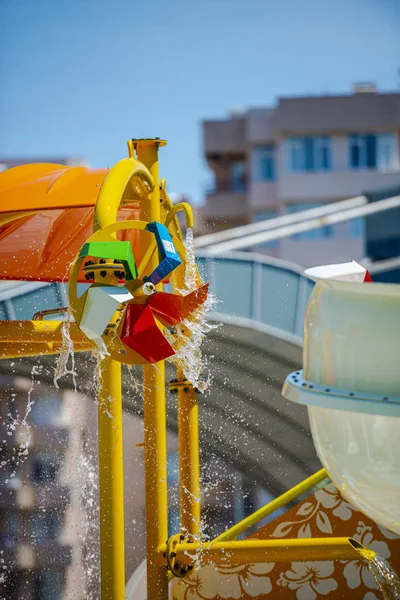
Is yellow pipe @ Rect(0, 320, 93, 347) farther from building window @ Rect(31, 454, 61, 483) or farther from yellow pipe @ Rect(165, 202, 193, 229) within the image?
building window @ Rect(31, 454, 61, 483)

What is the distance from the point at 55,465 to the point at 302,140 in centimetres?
2155

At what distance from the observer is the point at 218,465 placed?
315 cm

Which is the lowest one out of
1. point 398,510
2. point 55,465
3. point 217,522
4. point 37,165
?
point 217,522

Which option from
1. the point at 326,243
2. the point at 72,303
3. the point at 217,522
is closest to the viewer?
the point at 72,303

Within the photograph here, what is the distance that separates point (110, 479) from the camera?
78.2 inches

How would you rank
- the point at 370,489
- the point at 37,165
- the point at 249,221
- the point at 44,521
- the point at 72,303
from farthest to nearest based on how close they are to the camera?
the point at 249,221
the point at 44,521
the point at 37,165
the point at 72,303
the point at 370,489

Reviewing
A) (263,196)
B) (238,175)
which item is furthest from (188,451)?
(238,175)

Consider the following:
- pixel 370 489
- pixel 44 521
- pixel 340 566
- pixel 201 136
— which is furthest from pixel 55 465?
pixel 201 136

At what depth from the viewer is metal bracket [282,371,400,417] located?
1159 millimetres

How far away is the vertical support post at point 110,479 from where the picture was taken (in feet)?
6.47

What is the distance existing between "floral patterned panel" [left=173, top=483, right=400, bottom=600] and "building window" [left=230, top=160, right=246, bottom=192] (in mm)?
23340

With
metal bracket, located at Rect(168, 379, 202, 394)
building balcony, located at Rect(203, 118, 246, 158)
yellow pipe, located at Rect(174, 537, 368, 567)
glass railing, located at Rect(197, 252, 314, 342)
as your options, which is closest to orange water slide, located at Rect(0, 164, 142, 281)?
metal bracket, located at Rect(168, 379, 202, 394)

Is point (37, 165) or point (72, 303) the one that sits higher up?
point (37, 165)

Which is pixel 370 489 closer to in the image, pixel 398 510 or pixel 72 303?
pixel 398 510
